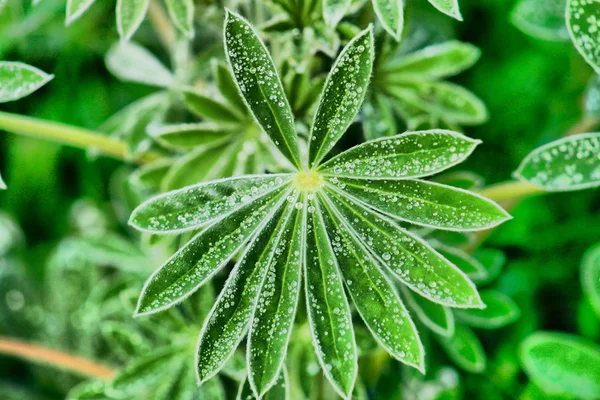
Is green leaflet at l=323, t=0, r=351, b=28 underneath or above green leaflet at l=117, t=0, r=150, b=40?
underneath

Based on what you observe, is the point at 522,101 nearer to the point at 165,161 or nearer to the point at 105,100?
the point at 165,161

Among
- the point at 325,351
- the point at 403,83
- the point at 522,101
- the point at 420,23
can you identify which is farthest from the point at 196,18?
the point at 522,101

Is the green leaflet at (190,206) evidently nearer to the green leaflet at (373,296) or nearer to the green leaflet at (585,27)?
the green leaflet at (373,296)

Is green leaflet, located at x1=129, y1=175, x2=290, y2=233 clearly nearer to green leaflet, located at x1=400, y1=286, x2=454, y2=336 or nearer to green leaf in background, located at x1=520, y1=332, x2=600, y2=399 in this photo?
green leaflet, located at x1=400, y1=286, x2=454, y2=336

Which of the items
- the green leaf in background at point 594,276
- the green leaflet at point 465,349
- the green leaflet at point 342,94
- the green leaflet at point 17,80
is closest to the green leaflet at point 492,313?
the green leaflet at point 465,349

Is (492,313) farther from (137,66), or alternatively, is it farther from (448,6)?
(137,66)

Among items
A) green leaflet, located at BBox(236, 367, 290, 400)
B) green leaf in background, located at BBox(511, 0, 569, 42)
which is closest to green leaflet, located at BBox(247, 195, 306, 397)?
green leaflet, located at BBox(236, 367, 290, 400)

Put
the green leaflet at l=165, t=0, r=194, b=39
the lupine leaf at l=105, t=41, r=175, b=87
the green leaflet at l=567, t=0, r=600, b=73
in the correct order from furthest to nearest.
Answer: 1. the lupine leaf at l=105, t=41, r=175, b=87
2. the green leaflet at l=165, t=0, r=194, b=39
3. the green leaflet at l=567, t=0, r=600, b=73
